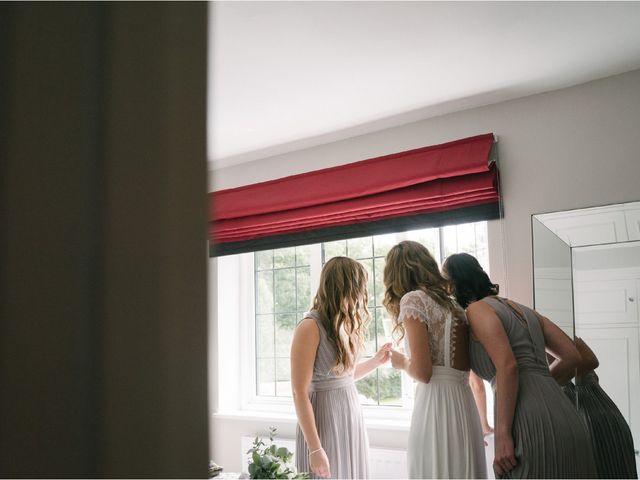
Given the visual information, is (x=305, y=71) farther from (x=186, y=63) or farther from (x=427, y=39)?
(x=186, y=63)

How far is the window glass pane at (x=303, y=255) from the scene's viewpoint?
3996mm

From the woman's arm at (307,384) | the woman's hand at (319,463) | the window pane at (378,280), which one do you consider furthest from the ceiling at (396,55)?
the woman's hand at (319,463)

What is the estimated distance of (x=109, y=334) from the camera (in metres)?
0.23

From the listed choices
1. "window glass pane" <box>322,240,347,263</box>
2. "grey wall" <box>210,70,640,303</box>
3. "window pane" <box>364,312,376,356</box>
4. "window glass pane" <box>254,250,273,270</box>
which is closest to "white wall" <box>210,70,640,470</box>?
"grey wall" <box>210,70,640,303</box>

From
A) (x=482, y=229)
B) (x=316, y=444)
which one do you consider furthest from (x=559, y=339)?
(x=316, y=444)

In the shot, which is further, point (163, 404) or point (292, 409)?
point (292, 409)

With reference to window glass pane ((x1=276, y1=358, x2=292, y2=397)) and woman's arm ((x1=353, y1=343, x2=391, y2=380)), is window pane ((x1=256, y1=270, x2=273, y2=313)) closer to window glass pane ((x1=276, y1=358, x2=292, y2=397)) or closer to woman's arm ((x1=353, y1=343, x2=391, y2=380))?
window glass pane ((x1=276, y1=358, x2=292, y2=397))

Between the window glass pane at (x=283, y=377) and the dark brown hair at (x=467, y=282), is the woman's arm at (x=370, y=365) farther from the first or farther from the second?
the window glass pane at (x=283, y=377)

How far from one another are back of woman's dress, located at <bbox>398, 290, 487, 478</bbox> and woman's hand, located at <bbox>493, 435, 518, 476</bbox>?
12cm

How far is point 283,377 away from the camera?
402cm

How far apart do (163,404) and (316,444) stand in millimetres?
2233

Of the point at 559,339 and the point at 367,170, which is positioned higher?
the point at 367,170

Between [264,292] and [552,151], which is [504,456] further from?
[264,292]

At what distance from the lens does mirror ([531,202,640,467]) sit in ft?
8.78
